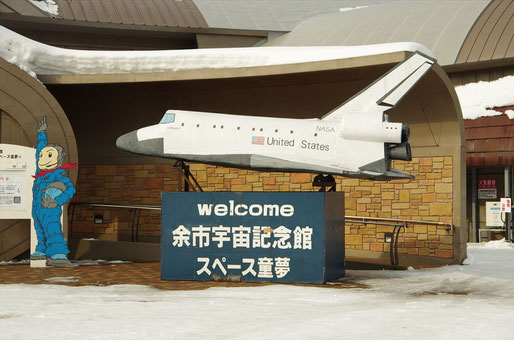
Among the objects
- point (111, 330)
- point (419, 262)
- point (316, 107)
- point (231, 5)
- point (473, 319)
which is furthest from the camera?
point (231, 5)

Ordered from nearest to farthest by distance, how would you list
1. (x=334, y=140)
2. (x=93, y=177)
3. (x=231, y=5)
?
1. (x=334, y=140)
2. (x=93, y=177)
3. (x=231, y=5)

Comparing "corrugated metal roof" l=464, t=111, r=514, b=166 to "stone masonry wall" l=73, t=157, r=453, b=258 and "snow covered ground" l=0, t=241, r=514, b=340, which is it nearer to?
"stone masonry wall" l=73, t=157, r=453, b=258

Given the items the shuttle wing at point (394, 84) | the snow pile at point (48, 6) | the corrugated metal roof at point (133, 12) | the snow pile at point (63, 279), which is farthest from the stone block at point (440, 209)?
the snow pile at point (48, 6)

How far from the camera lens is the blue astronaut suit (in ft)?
56.0

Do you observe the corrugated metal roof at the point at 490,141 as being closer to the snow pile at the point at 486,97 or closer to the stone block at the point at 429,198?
the snow pile at the point at 486,97

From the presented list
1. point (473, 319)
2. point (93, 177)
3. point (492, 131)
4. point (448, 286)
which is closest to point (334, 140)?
point (448, 286)

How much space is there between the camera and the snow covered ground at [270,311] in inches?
360

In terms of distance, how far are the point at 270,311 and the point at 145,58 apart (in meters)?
10.3

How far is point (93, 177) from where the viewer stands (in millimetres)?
22312

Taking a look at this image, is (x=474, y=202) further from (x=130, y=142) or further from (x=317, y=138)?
(x=130, y=142)

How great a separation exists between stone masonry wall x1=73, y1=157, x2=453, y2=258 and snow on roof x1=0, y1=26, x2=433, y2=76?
3.17 metres

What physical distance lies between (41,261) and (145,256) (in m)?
3.14

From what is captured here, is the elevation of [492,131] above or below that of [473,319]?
above

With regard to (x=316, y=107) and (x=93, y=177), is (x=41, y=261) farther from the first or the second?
(x=316, y=107)
